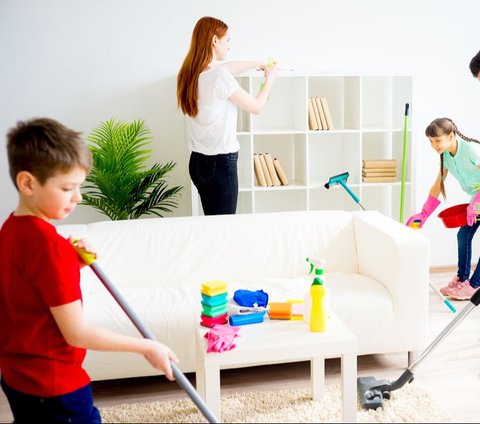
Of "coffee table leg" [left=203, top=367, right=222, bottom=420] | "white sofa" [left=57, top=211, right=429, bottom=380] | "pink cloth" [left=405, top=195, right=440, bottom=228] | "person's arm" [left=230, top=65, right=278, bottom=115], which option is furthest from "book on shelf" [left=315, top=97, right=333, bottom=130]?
"coffee table leg" [left=203, top=367, right=222, bottom=420]

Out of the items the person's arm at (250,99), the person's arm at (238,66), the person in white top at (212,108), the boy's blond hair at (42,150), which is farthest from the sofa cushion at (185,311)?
the person's arm at (238,66)

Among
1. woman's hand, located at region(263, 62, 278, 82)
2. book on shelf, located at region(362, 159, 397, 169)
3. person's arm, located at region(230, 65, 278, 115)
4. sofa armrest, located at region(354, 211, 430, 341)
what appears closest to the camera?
sofa armrest, located at region(354, 211, 430, 341)

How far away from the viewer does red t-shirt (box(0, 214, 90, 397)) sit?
1438mm

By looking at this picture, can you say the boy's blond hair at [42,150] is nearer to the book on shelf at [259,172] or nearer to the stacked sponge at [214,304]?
the stacked sponge at [214,304]

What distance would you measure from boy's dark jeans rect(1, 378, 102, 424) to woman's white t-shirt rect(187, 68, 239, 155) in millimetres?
1994

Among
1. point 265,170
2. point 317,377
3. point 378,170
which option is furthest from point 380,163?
point 317,377

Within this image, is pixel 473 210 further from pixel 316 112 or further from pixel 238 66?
pixel 238 66

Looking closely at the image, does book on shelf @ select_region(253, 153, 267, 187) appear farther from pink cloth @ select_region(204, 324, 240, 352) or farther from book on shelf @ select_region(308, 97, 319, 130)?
pink cloth @ select_region(204, 324, 240, 352)

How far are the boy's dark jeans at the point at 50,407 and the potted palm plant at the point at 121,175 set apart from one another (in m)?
2.47

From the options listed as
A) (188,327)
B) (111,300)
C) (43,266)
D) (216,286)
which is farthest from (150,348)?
(111,300)

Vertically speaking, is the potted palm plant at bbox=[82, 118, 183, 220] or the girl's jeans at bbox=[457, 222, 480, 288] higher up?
the potted palm plant at bbox=[82, 118, 183, 220]

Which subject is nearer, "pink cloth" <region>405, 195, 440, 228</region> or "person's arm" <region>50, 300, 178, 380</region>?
"person's arm" <region>50, 300, 178, 380</region>

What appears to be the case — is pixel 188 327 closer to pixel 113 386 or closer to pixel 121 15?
pixel 113 386

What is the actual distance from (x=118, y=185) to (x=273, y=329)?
81.5 inches
